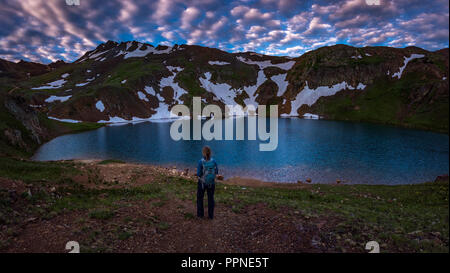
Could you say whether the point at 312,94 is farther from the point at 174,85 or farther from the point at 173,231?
the point at 173,231

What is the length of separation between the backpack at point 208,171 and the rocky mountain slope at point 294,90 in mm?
74723

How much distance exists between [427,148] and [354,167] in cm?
2099

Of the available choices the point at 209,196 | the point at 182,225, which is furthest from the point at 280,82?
the point at 182,225

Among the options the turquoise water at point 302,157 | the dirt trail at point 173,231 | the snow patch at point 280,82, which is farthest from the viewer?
the snow patch at point 280,82

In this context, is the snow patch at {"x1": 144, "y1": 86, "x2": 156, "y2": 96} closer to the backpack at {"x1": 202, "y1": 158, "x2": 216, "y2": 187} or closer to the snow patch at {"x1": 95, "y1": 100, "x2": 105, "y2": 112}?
the snow patch at {"x1": 95, "y1": 100, "x2": 105, "y2": 112}

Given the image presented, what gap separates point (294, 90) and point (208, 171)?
166187mm

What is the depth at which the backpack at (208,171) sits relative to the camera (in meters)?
10.3

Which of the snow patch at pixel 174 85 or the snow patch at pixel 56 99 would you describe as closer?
the snow patch at pixel 56 99

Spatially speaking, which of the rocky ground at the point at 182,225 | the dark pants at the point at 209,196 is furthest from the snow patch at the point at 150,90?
the dark pants at the point at 209,196

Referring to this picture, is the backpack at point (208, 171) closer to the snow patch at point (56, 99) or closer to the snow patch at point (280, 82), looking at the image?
the snow patch at point (56, 99)

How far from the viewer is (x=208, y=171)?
10.3m

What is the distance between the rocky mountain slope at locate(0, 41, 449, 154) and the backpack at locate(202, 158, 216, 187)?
74723 millimetres
